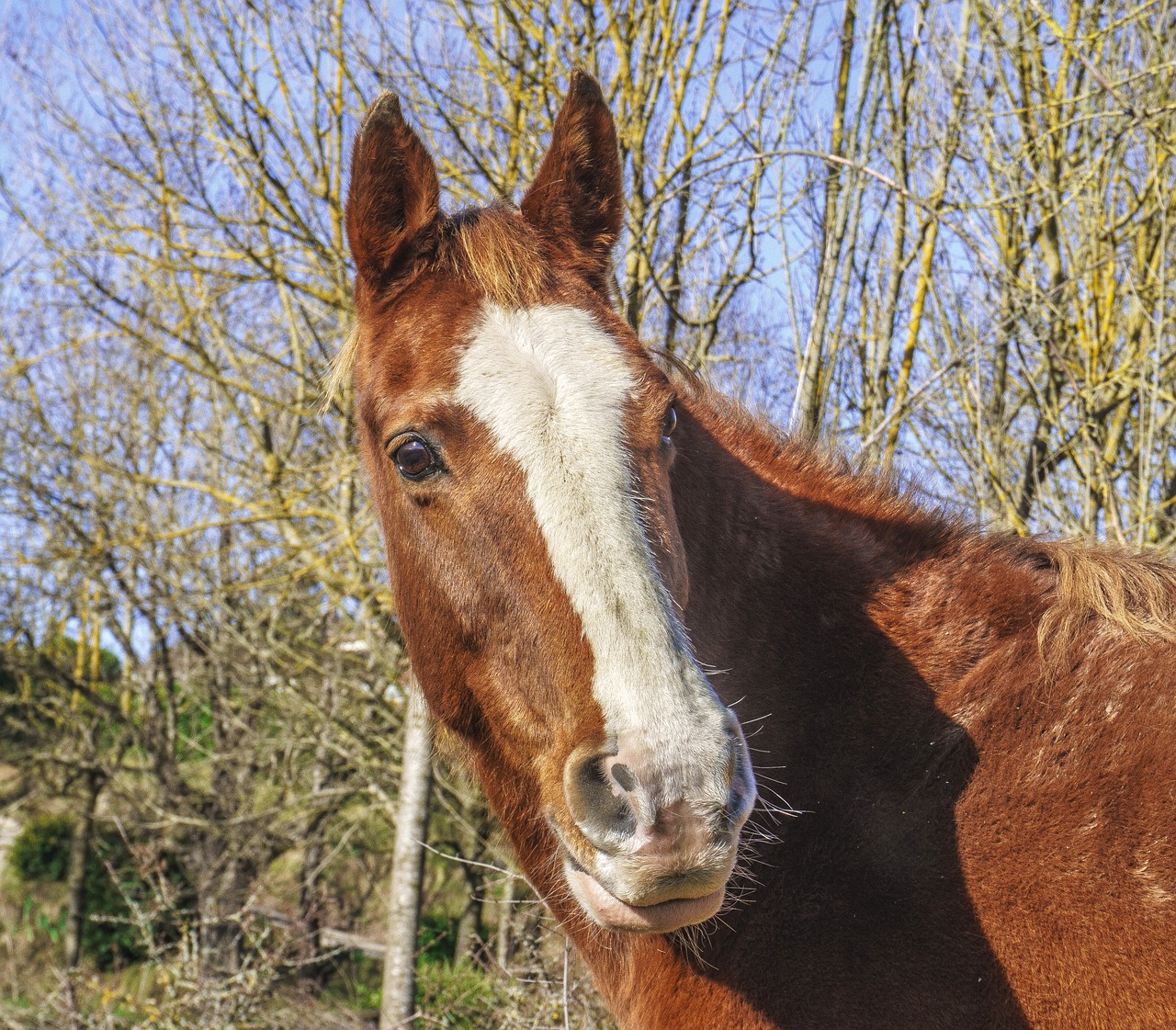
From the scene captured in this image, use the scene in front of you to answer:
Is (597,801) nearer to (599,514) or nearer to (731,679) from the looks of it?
(599,514)

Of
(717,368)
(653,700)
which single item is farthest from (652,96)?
(653,700)

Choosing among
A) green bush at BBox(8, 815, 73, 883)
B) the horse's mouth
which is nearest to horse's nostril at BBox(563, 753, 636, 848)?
the horse's mouth

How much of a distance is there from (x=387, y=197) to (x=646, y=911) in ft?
5.70

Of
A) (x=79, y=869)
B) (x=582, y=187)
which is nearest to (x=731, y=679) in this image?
(x=582, y=187)

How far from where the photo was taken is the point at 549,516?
189 cm

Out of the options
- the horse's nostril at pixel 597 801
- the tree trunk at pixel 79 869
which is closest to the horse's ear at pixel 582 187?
the horse's nostril at pixel 597 801

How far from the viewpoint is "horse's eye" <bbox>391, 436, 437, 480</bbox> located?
6.86 feet

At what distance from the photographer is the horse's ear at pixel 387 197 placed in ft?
7.93

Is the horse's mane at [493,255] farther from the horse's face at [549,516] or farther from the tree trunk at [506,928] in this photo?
the tree trunk at [506,928]

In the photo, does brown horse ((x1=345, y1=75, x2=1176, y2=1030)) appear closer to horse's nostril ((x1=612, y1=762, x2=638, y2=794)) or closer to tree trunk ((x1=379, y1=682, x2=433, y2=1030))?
horse's nostril ((x1=612, y1=762, x2=638, y2=794))

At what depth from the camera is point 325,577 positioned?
7.00 m

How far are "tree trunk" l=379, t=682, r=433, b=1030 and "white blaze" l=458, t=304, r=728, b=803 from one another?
4.89 metres

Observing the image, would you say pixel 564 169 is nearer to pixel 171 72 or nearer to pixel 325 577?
pixel 325 577

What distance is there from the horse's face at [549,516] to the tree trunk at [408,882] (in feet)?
15.1
